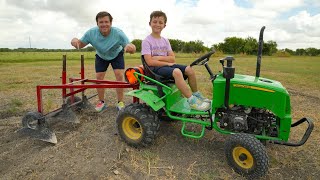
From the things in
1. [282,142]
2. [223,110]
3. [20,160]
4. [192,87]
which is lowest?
[20,160]

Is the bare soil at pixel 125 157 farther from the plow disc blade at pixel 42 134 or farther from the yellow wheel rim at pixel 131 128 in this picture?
the yellow wheel rim at pixel 131 128

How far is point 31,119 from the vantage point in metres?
4.98

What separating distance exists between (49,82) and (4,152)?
7.11 metres

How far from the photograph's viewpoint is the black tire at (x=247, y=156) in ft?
11.9

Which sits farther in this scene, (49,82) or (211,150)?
(49,82)

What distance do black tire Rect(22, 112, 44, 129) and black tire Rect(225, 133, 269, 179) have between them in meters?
3.11

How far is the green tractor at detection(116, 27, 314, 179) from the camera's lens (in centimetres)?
378

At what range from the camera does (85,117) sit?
5.88m

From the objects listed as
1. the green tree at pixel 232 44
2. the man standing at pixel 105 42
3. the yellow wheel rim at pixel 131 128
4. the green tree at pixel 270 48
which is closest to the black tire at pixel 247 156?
the yellow wheel rim at pixel 131 128

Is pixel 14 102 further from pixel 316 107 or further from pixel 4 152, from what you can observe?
pixel 316 107

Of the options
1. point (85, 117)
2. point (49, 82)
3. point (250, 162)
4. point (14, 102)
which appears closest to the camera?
point (250, 162)

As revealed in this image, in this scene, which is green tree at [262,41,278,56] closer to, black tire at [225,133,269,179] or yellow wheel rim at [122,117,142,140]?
yellow wheel rim at [122,117,142,140]

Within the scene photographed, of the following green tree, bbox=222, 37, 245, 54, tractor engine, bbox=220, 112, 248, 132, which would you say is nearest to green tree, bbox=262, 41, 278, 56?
green tree, bbox=222, 37, 245, 54

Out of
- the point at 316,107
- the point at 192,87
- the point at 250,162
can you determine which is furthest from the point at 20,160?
the point at 316,107
